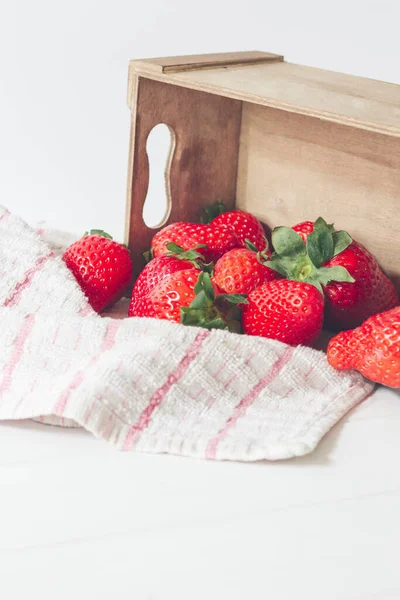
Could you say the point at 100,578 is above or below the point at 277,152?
below

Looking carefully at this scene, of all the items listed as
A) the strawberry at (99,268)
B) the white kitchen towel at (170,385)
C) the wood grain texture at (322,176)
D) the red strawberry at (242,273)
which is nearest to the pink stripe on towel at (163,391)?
the white kitchen towel at (170,385)

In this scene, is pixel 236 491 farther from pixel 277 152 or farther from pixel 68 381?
pixel 277 152

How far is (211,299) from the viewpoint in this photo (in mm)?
1124

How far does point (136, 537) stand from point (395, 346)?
369mm

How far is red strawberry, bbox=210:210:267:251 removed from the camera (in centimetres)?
136

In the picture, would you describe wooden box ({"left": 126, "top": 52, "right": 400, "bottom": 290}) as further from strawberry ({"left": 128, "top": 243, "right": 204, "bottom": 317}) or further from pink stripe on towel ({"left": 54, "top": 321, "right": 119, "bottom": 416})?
pink stripe on towel ({"left": 54, "top": 321, "right": 119, "bottom": 416})

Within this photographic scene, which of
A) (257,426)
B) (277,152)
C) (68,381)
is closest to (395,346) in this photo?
(257,426)

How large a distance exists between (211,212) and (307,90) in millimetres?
305

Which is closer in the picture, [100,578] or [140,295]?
[100,578]

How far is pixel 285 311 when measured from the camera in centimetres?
112

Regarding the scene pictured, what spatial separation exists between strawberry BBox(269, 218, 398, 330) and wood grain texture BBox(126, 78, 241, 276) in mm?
264

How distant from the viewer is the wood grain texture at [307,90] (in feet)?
3.60

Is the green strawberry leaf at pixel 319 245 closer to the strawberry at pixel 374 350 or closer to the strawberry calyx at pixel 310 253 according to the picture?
the strawberry calyx at pixel 310 253

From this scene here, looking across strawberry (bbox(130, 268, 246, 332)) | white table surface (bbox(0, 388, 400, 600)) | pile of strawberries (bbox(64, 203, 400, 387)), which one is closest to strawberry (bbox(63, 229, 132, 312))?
pile of strawberries (bbox(64, 203, 400, 387))
